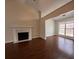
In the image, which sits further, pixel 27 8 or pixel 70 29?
pixel 70 29

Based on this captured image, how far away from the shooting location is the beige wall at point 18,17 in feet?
18.8

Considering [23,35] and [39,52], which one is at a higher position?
[23,35]

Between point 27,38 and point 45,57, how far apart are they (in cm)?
376

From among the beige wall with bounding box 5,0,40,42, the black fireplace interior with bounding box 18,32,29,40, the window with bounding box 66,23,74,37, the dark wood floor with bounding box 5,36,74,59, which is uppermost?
the beige wall with bounding box 5,0,40,42

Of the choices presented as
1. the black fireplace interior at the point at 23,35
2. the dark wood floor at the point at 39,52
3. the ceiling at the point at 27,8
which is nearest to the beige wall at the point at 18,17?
the ceiling at the point at 27,8

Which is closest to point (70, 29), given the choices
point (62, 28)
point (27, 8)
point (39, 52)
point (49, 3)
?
point (62, 28)

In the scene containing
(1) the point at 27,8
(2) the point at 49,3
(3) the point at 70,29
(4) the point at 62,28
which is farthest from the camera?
(4) the point at 62,28

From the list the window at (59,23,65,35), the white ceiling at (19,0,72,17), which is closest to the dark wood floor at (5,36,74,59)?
the white ceiling at (19,0,72,17)

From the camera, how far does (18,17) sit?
6.52 meters

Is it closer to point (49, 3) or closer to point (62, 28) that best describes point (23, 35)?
point (49, 3)

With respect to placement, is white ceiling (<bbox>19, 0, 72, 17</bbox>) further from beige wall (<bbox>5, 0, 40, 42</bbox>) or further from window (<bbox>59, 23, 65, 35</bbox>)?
window (<bbox>59, 23, 65, 35</bbox>)

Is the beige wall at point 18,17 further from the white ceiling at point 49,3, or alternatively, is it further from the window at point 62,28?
the window at point 62,28

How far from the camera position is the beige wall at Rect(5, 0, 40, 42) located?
5.72 meters
